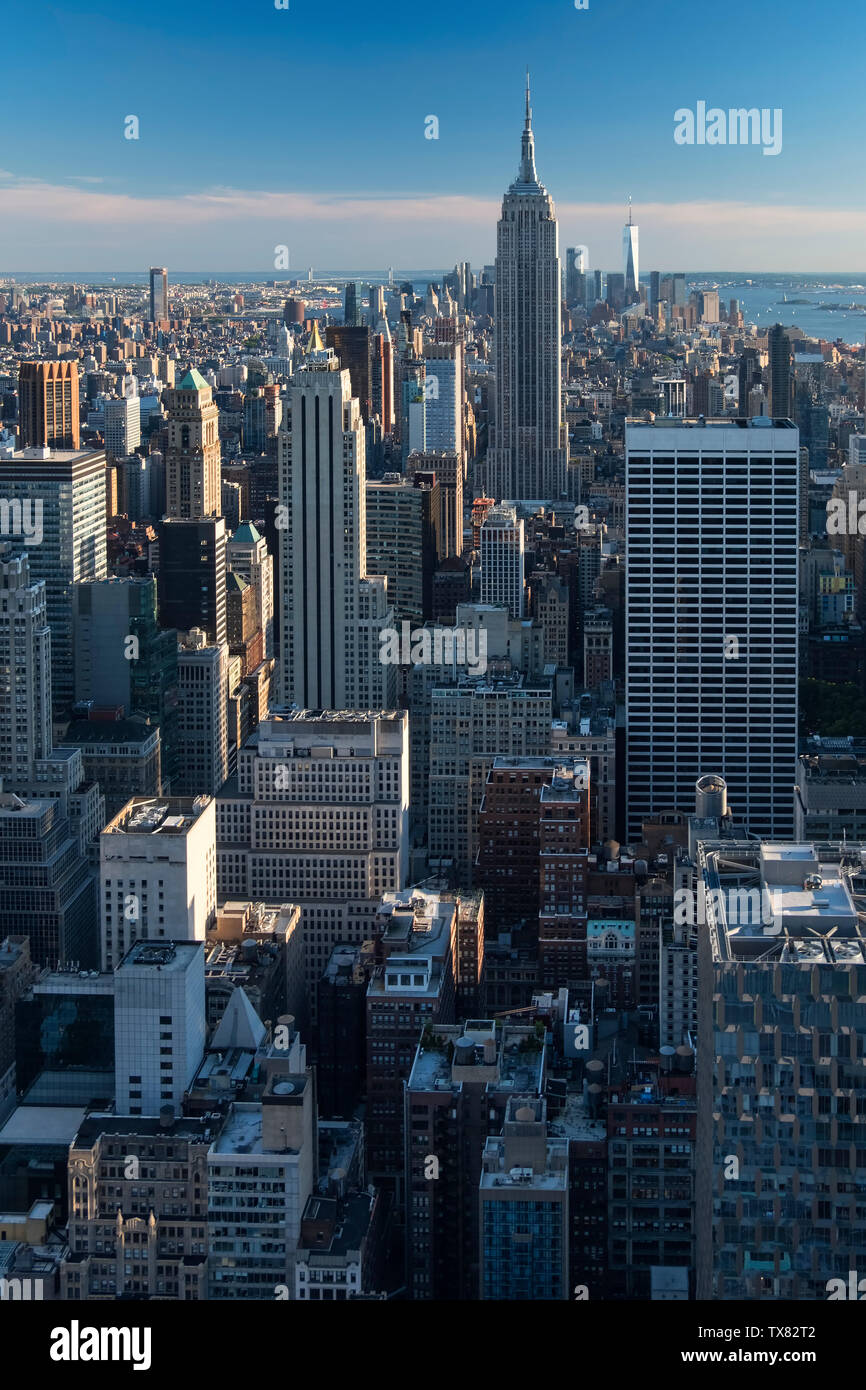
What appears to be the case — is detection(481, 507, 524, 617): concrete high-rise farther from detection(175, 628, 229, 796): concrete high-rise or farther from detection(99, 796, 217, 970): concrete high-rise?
detection(99, 796, 217, 970): concrete high-rise

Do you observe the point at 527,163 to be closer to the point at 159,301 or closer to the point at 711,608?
the point at 159,301

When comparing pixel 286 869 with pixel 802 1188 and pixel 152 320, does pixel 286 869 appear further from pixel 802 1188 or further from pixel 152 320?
pixel 152 320

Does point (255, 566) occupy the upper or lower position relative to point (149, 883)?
upper

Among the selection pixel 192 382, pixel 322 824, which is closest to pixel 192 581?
pixel 192 382

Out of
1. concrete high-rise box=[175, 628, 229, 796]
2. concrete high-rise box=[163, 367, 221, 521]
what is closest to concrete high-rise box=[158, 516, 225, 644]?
concrete high-rise box=[175, 628, 229, 796]

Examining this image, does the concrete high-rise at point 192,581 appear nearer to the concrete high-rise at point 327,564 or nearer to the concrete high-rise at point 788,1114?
the concrete high-rise at point 327,564

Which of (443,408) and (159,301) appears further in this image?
(443,408)
